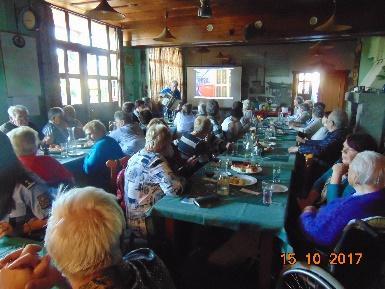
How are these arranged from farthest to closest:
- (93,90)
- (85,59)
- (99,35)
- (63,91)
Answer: (99,35) < (93,90) < (85,59) < (63,91)

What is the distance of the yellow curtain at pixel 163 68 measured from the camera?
974cm

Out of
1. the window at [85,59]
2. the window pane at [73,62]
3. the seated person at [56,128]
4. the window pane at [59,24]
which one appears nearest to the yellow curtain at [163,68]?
the window at [85,59]

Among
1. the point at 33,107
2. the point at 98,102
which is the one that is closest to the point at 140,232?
the point at 33,107

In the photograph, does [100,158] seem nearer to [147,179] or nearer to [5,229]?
[147,179]

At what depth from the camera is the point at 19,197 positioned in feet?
5.44

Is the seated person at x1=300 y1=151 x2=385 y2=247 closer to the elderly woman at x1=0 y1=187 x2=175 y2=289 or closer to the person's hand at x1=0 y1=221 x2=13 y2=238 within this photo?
the elderly woman at x1=0 y1=187 x2=175 y2=289

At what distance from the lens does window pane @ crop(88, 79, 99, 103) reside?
7.05 meters

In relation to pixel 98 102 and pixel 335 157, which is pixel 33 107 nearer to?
pixel 98 102

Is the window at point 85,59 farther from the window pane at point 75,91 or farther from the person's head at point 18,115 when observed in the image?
the person's head at point 18,115

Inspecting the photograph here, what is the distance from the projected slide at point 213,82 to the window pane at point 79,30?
6027 millimetres

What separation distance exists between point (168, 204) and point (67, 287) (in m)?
0.93

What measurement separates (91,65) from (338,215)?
6.86 m

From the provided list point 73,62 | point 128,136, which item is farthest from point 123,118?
point 73,62

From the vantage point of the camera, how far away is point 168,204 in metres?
1.93
